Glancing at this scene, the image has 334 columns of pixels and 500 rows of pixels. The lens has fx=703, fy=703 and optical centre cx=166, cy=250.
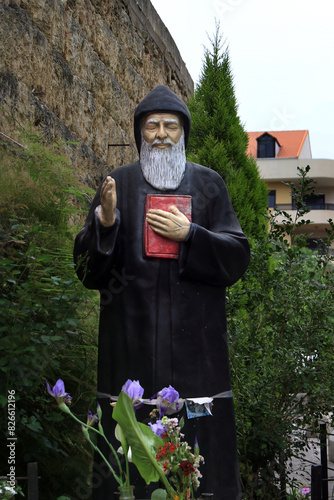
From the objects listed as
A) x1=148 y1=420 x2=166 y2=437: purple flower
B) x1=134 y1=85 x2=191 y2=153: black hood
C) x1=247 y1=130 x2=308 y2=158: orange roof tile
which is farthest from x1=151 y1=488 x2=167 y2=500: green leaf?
x1=247 y1=130 x2=308 y2=158: orange roof tile

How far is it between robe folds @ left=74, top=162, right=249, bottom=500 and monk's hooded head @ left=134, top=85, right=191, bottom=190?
0.52 feet

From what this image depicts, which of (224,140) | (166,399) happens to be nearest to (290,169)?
(224,140)

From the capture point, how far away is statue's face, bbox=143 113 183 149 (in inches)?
130

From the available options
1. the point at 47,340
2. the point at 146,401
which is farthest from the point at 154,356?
the point at 47,340

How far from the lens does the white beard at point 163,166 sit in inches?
130

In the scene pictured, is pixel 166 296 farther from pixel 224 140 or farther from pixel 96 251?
pixel 224 140

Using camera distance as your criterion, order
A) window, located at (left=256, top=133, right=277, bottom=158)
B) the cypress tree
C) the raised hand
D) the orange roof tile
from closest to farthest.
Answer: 1. the raised hand
2. the cypress tree
3. window, located at (left=256, top=133, right=277, bottom=158)
4. the orange roof tile

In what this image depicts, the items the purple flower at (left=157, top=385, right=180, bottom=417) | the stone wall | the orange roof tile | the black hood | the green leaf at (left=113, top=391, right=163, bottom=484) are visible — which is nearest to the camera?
the green leaf at (left=113, top=391, right=163, bottom=484)

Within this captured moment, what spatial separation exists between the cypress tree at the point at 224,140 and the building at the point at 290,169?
21867 mm

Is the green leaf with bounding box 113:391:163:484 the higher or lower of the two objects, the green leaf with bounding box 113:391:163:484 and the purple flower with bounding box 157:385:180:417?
the lower

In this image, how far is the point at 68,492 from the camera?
3.75m

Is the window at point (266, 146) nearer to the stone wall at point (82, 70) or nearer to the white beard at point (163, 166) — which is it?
the stone wall at point (82, 70)

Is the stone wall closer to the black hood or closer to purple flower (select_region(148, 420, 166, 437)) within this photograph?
the black hood

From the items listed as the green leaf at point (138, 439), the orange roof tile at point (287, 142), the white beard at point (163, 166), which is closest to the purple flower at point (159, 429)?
the green leaf at point (138, 439)
